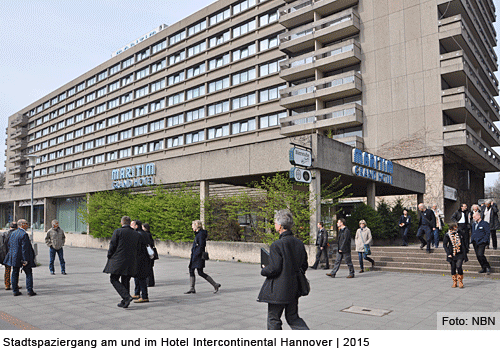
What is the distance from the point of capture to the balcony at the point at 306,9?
121 ft

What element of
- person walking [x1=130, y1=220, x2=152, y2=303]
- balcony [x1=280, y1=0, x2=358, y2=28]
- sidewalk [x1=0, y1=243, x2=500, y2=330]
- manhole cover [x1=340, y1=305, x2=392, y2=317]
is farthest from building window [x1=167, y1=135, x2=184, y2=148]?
manhole cover [x1=340, y1=305, x2=392, y2=317]

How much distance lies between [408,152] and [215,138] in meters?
20.3

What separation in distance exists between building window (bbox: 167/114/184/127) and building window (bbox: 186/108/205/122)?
99cm

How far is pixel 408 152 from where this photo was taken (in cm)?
3234

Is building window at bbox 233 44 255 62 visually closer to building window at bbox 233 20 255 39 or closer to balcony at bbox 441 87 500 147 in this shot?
building window at bbox 233 20 255 39

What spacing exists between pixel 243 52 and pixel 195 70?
7.20 m

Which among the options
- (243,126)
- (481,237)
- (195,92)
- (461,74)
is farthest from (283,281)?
(195,92)

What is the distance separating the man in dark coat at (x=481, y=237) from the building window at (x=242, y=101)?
105 feet

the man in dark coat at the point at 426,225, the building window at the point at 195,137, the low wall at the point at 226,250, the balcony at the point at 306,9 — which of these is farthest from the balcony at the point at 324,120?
the low wall at the point at 226,250

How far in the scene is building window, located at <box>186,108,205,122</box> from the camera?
46803 millimetres

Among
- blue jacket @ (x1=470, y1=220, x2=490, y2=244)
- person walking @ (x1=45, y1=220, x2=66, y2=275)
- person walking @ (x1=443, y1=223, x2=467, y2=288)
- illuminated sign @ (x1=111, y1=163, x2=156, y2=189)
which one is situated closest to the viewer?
person walking @ (x1=443, y1=223, x2=467, y2=288)

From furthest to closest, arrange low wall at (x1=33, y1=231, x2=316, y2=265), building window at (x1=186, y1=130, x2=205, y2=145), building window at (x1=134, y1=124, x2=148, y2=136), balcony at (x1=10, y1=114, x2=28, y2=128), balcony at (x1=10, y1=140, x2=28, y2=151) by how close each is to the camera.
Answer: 1. balcony at (x1=10, y1=140, x2=28, y2=151)
2. balcony at (x1=10, y1=114, x2=28, y2=128)
3. building window at (x1=134, y1=124, x2=148, y2=136)
4. building window at (x1=186, y1=130, x2=205, y2=145)
5. low wall at (x1=33, y1=231, x2=316, y2=265)

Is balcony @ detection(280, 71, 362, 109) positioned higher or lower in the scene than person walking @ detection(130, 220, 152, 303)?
higher

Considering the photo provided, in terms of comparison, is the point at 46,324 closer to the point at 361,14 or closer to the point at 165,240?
the point at 165,240
